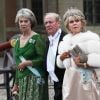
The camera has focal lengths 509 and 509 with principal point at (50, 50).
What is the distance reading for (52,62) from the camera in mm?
5449

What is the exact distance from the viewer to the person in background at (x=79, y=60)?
4.93 metres

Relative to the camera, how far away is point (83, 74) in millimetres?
4992

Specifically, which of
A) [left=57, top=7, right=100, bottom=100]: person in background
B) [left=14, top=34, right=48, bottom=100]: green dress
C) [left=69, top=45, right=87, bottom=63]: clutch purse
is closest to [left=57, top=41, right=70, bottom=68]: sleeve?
[left=57, top=7, right=100, bottom=100]: person in background

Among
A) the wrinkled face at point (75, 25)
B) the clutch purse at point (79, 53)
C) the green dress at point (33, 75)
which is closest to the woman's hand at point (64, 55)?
the clutch purse at point (79, 53)

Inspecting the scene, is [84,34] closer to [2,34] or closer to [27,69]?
[27,69]

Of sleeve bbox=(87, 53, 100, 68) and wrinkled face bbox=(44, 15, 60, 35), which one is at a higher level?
wrinkled face bbox=(44, 15, 60, 35)

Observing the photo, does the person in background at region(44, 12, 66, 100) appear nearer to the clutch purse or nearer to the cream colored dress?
the cream colored dress

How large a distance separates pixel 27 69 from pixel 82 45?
2.69ft

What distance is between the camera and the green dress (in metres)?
5.45

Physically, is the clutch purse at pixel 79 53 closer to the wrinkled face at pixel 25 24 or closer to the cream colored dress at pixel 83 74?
the cream colored dress at pixel 83 74

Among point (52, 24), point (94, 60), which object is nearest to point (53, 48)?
point (52, 24)

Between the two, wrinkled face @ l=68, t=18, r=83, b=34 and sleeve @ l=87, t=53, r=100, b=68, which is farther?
wrinkled face @ l=68, t=18, r=83, b=34

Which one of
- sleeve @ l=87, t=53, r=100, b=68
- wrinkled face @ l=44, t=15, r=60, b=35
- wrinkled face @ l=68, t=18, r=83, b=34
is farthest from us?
wrinkled face @ l=44, t=15, r=60, b=35

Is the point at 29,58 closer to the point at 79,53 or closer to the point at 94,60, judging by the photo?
the point at 79,53
